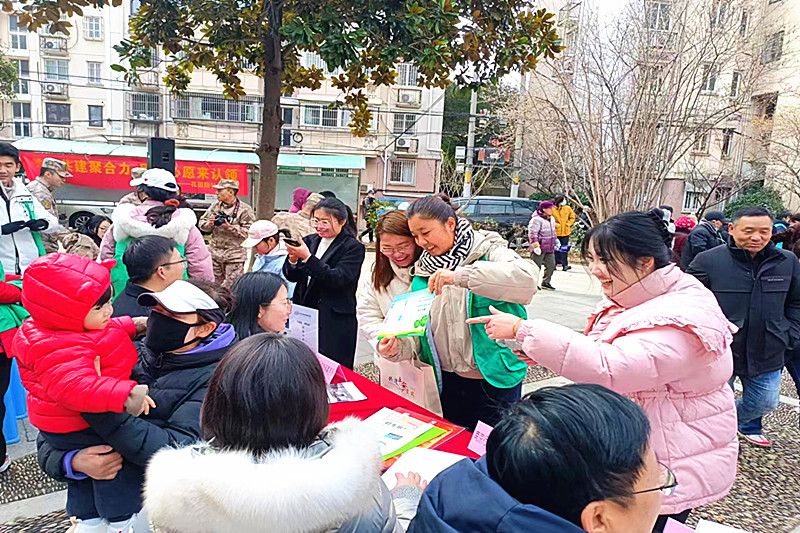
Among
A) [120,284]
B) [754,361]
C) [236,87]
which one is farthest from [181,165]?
[754,361]

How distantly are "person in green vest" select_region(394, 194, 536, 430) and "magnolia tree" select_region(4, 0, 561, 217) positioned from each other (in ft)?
6.79

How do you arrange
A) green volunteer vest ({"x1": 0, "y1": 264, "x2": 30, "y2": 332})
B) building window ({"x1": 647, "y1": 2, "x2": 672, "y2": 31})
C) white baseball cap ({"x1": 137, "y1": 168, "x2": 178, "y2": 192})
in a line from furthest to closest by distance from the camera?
building window ({"x1": 647, "y1": 2, "x2": 672, "y2": 31}) < white baseball cap ({"x1": 137, "y1": 168, "x2": 178, "y2": 192}) < green volunteer vest ({"x1": 0, "y1": 264, "x2": 30, "y2": 332})

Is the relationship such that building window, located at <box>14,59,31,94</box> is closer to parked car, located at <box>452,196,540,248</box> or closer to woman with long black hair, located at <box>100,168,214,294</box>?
parked car, located at <box>452,196,540,248</box>

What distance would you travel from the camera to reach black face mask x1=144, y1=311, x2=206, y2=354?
5.74 feet

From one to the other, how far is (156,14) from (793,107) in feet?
61.9

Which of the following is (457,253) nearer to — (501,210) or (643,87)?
(643,87)

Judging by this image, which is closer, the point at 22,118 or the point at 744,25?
the point at 744,25

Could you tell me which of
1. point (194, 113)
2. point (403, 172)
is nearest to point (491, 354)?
point (403, 172)

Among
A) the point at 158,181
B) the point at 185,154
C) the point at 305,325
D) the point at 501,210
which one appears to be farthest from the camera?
the point at 185,154

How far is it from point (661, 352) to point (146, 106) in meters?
28.9

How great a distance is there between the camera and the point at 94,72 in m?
27.6

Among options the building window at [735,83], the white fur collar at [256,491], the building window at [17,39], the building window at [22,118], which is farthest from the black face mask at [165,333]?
the building window at [17,39]

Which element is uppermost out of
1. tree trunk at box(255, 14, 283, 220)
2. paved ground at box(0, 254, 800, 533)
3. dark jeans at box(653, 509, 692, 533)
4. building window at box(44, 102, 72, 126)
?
building window at box(44, 102, 72, 126)

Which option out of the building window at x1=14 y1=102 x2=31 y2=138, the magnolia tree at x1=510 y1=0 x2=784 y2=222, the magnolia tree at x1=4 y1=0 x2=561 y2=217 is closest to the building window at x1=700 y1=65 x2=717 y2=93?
the magnolia tree at x1=510 y1=0 x2=784 y2=222
